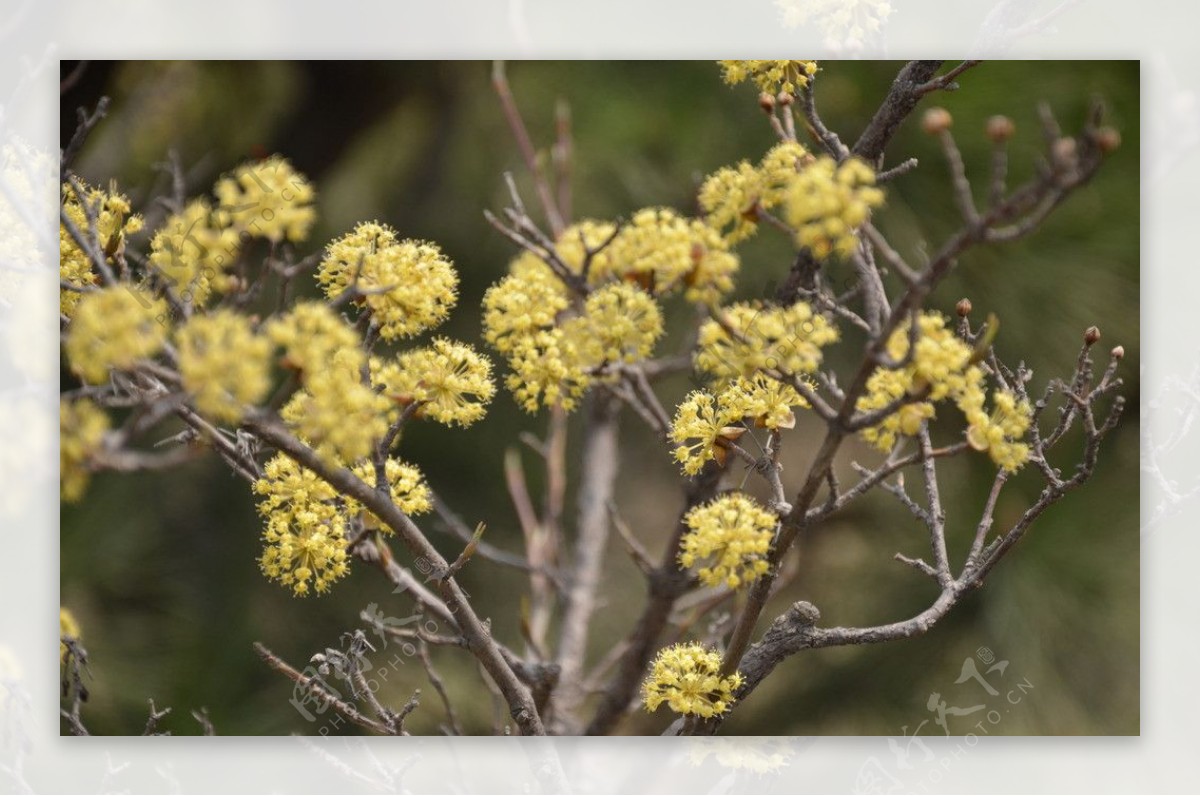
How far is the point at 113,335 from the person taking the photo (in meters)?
0.83

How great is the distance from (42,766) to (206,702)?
0.20 metres

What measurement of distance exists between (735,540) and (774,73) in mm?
554

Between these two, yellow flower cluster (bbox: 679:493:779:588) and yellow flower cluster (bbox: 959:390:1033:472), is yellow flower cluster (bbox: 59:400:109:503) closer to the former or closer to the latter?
yellow flower cluster (bbox: 679:493:779:588)

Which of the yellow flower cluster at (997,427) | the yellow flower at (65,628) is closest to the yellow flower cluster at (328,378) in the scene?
the yellow flower cluster at (997,427)

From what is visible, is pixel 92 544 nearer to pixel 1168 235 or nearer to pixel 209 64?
pixel 209 64

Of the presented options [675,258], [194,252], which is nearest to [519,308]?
[675,258]

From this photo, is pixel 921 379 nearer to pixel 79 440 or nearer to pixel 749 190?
pixel 749 190

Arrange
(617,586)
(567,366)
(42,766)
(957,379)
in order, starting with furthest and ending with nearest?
(617,586) → (42,766) → (567,366) → (957,379)

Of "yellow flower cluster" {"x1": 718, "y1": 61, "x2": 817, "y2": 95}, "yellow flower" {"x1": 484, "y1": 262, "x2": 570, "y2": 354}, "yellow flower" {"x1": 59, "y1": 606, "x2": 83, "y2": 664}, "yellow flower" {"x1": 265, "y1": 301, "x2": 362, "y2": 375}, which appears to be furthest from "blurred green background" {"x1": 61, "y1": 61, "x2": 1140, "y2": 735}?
"yellow flower" {"x1": 265, "y1": 301, "x2": 362, "y2": 375}

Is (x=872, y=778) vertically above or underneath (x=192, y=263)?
underneath

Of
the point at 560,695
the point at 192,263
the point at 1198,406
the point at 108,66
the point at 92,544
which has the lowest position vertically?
the point at 560,695

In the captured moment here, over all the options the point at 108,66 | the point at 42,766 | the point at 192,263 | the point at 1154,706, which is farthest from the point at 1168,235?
the point at 42,766

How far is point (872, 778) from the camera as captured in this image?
1.48 metres

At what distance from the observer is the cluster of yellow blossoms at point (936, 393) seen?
2.92ft
